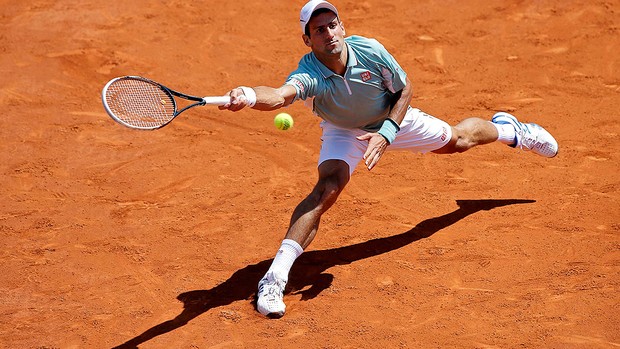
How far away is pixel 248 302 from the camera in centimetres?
700

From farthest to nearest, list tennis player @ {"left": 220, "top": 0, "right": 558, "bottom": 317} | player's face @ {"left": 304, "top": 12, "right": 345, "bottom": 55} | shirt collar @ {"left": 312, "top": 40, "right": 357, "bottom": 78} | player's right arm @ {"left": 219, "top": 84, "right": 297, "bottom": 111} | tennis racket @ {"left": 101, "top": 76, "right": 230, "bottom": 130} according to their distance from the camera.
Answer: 1. shirt collar @ {"left": 312, "top": 40, "right": 357, "bottom": 78}
2. player's face @ {"left": 304, "top": 12, "right": 345, "bottom": 55}
3. tennis player @ {"left": 220, "top": 0, "right": 558, "bottom": 317}
4. tennis racket @ {"left": 101, "top": 76, "right": 230, "bottom": 130}
5. player's right arm @ {"left": 219, "top": 84, "right": 297, "bottom": 111}

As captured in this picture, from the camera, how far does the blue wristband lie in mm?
6977

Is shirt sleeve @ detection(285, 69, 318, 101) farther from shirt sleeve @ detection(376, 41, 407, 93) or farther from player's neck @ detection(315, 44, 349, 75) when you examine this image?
shirt sleeve @ detection(376, 41, 407, 93)

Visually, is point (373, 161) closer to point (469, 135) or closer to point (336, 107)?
point (336, 107)

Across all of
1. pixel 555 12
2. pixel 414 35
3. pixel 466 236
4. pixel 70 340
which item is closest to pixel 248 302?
pixel 70 340

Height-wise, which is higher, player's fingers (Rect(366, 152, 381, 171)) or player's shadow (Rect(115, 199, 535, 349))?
player's fingers (Rect(366, 152, 381, 171))

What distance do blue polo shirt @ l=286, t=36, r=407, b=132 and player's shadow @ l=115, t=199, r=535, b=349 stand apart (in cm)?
104

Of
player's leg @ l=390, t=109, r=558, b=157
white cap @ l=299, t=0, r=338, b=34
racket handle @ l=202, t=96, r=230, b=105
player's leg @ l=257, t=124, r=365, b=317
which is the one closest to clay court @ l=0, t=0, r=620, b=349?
player's leg @ l=257, t=124, r=365, b=317

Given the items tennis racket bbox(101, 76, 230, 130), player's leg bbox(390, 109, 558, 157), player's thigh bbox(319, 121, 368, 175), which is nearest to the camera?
tennis racket bbox(101, 76, 230, 130)

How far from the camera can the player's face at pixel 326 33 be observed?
6.94m

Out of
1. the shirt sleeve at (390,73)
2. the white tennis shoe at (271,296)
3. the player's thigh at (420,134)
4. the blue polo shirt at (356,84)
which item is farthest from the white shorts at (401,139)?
the white tennis shoe at (271,296)

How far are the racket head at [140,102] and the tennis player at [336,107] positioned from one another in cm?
75

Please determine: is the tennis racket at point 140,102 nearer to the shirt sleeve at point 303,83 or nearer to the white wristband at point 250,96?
the white wristband at point 250,96

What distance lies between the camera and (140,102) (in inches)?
270
